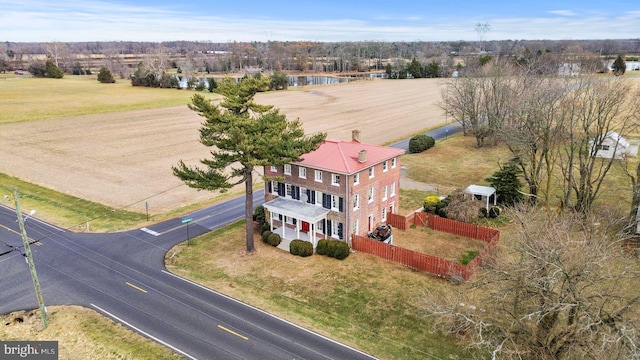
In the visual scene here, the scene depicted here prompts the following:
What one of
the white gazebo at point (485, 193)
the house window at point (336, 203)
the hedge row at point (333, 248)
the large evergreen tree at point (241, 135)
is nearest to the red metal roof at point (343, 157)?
the house window at point (336, 203)

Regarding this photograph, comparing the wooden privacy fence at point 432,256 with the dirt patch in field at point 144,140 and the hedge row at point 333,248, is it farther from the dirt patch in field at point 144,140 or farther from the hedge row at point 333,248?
the dirt patch in field at point 144,140

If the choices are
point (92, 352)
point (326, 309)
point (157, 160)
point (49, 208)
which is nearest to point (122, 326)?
point (92, 352)

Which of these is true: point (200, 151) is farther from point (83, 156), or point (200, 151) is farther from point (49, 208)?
point (49, 208)

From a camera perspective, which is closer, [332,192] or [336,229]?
[332,192]

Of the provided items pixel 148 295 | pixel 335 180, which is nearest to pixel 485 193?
pixel 335 180

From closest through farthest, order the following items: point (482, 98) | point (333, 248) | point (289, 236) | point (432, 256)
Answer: point (432, 256) < point (333, 248) < point (289, 236) < point (482, 98)

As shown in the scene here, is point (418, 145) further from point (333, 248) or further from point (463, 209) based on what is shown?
point (333, 248)

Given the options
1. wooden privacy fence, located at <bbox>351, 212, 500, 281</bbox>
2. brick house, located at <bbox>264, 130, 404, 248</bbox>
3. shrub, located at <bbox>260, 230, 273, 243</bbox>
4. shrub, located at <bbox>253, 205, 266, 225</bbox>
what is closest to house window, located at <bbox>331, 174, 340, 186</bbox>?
brick house, located at <bbox>264, 130, 404, 248</bbox>
